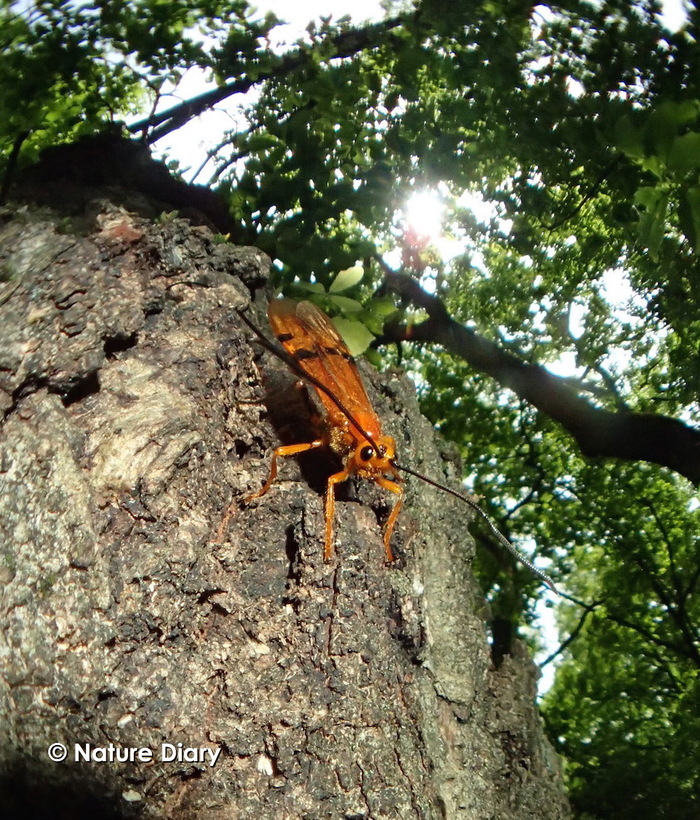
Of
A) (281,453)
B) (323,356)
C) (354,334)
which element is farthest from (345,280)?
(281,453)

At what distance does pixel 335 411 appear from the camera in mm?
1964

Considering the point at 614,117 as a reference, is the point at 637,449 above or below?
below

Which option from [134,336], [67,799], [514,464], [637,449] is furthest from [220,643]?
[514,464]

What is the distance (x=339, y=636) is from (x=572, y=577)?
9.49ft

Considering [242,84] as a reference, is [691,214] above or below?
below

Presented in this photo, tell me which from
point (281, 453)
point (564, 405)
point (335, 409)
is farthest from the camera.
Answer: point (564, 405)

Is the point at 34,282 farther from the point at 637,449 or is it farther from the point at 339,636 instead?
the point at 637,449

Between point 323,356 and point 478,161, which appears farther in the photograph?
point 478,161

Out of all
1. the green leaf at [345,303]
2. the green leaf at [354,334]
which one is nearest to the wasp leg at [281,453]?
the green leaf at [354,334]

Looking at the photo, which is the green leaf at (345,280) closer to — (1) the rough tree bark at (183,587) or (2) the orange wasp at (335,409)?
(2) the orange wasp at (335,409)

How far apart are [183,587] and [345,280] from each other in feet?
4.41

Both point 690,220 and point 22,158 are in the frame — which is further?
point 22,158

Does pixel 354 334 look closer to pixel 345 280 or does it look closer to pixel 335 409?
pixel 345 280

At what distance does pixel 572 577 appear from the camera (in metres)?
4.20
